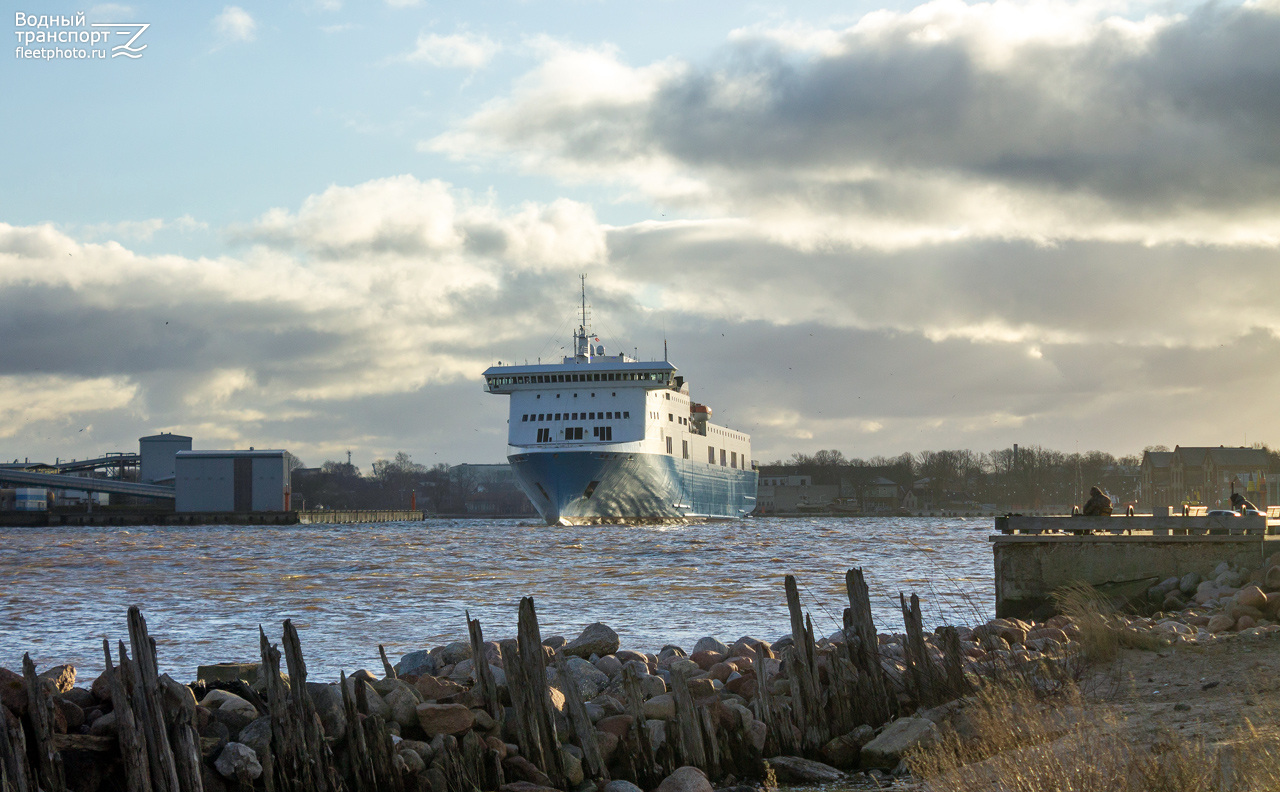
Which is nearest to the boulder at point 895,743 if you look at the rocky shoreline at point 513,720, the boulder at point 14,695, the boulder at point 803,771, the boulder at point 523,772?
the rocky shoreline at point 513,720

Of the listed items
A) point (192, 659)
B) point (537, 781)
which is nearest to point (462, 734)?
point (537, 781)

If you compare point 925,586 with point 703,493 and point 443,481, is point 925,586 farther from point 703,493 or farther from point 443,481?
point 443,481

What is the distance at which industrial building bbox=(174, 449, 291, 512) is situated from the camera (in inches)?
3804

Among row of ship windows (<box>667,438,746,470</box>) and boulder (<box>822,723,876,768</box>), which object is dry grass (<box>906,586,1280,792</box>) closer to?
boulder (<box>822,723,876,768</box>)

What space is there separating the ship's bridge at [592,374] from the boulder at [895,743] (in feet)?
180

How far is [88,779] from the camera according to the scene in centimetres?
646

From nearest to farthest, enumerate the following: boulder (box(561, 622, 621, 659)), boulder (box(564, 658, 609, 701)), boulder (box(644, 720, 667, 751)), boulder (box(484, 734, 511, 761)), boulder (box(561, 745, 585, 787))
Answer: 1. boulder (box(484, 734, 511, 761))
2. boulder (box(561, 745, 585, 787))
3. boulder (box(644, 720, 667, 751))
4. boulder (box(564, 658, 609, 701))
5. boulder (box(561, 622, 621, 659))

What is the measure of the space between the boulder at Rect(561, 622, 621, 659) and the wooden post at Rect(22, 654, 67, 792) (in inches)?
209

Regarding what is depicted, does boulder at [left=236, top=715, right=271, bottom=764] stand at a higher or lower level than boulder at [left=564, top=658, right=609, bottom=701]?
higher

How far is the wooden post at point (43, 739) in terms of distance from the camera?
624 centimetres

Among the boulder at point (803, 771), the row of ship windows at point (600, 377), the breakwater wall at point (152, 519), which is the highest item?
the row of ship windows at point (600, 377)

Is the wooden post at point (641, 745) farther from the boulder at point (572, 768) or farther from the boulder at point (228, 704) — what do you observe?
the boulder at point (228, 704)

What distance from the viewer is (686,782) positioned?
23.6 ft

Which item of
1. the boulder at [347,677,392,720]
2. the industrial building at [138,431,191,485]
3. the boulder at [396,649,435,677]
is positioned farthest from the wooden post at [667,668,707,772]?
the industrial building at [138,431,191,485]
